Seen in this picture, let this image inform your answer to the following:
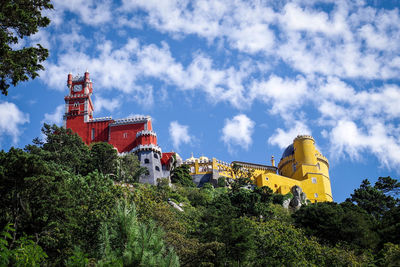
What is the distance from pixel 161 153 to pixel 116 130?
676 centimetres

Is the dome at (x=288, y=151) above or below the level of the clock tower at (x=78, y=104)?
below

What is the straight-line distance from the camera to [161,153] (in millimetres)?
55375

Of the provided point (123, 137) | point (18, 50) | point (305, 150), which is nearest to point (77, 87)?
point (123, 137)

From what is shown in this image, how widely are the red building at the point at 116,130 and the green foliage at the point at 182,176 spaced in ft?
3.93

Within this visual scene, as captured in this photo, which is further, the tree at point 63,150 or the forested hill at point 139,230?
the tree at point 63,150

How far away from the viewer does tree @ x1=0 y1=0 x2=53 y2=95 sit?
15.6m

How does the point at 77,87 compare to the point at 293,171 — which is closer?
the point at 77,87

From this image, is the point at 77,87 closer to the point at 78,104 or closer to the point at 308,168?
the point at 78,104

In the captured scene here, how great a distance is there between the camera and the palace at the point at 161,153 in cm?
5516

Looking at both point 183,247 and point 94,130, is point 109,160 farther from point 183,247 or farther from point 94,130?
point 183,247

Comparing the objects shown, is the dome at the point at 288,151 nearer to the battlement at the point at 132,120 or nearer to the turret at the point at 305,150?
the turret at the point at 305,150

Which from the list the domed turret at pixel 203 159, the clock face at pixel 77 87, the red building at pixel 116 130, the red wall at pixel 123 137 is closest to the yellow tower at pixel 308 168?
the domed turret at pixel 203 159

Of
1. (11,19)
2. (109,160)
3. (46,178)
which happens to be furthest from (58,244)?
(109,160)

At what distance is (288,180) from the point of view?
59.1m
